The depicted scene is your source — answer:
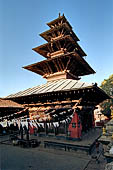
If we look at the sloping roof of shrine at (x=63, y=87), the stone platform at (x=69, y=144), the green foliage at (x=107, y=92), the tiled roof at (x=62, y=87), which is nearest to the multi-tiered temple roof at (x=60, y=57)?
the tiled roof at (x=62, y=87)

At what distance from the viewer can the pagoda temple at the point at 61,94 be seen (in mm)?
8023

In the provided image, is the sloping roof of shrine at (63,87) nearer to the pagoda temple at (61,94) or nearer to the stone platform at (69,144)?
the pagoda temple at (61,94)

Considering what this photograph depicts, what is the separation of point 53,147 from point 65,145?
131 cm

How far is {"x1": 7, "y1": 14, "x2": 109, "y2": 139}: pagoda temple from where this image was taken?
8.02m

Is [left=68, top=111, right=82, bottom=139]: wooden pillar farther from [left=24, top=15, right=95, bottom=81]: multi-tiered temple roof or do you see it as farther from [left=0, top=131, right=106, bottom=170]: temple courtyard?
[left=24, top=15, right=95, bottom=81]: multi-tiered temple roof

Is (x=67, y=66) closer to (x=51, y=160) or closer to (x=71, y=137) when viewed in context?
(x=71, y=137)

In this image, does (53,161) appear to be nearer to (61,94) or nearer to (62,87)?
(61,94)

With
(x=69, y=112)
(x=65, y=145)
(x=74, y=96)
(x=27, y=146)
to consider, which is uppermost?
(x=74, y=96)

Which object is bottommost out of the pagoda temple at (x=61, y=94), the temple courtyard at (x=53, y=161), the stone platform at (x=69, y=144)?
the temple courtyard at (x=53, y=161)

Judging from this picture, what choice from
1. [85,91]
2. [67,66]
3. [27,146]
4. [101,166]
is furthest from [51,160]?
[67,66]

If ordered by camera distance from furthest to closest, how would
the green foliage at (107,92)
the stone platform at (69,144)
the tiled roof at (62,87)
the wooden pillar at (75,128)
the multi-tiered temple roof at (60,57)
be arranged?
the green foliage at (107,92) < the multi-tiered temple roof at (60,57) < the wooden pillar at (75,128) < the stone platform at (69,144) < the tiled roof at (62,87)

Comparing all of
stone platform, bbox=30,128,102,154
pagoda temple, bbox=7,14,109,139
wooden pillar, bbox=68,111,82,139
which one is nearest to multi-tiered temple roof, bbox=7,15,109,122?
pagoda temple, bbox=7,14,109,139

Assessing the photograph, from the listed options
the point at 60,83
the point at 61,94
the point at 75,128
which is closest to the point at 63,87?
the point at 61,94

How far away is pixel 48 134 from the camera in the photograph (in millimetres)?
11672
